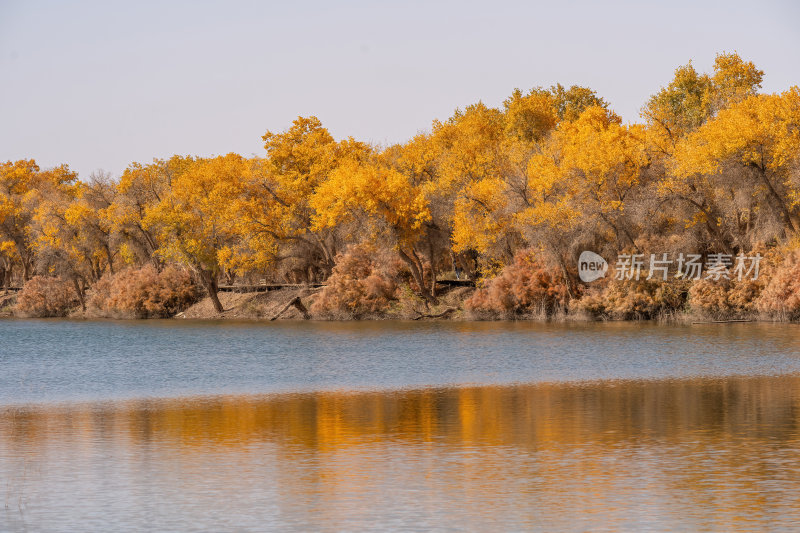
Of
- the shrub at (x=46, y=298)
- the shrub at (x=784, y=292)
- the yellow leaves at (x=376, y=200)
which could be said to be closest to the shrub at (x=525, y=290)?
the yellow leaves at (x=376, y=200)

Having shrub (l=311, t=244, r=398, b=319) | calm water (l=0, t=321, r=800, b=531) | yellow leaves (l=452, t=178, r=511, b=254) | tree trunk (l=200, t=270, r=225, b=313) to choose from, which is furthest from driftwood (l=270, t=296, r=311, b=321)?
calm water (l=0, t=321, r=800, b=531)

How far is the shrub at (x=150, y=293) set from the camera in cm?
8100

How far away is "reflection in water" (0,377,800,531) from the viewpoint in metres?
12.6

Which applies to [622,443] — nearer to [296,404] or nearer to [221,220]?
[296,404]

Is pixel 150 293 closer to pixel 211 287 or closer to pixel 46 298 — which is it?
pixel 211 287

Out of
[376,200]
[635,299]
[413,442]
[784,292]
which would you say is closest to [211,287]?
[376,200]

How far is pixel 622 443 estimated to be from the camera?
17500 millimetres

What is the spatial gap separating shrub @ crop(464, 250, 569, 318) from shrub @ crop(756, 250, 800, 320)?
12.7 m

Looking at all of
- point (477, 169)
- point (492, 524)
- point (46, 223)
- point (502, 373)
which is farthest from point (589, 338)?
point (46, 223)

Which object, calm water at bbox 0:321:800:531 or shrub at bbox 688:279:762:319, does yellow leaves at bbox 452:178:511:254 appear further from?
Answer: calm water at bbox 0:321:800:531

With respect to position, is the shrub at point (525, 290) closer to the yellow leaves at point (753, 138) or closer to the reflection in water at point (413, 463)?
the yellow leaves at point (753, 138)

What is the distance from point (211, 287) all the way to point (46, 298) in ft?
62.0

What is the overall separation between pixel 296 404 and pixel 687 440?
1028cm

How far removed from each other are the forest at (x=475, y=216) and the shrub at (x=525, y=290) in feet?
0.42
